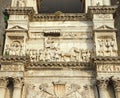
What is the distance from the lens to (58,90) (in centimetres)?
1412

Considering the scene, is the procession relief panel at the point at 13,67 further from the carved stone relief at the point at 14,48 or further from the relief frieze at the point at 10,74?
the carved stone relief at the point at 14,48

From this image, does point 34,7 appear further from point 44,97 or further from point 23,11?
point 44,97

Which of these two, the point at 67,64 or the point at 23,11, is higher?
the point at 23,11

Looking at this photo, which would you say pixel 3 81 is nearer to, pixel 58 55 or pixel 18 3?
pixel 58 55

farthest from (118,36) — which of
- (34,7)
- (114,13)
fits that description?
(34,7)

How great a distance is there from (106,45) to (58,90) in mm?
2923

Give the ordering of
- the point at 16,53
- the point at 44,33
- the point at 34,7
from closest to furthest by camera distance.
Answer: the point at 16,53, the point at 44,33, the point at 34,7

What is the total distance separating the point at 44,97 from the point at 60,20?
4.18m

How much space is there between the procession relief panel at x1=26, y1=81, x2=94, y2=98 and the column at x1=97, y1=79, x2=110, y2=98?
51 cm

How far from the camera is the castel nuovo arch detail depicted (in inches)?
552

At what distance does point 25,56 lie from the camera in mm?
14359

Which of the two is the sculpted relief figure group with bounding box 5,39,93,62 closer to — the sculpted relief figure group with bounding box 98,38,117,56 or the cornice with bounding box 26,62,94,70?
the cornice with bounding box 26,62,94,70

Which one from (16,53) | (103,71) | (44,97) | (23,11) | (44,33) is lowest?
(44,97)

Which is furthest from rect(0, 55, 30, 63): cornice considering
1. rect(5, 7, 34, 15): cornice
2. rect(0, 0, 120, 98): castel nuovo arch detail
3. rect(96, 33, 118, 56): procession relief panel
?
rect(96, 33, 118, 56): procession relief panel
